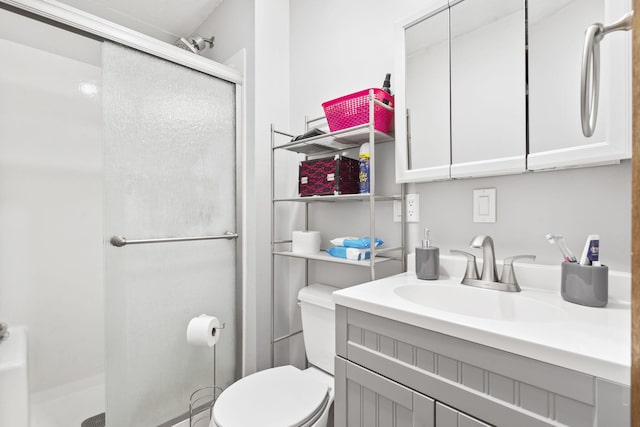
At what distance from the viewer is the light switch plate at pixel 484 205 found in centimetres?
99

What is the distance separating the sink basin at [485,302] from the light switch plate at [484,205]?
0.83 ft

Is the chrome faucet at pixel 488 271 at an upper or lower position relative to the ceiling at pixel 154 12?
lower

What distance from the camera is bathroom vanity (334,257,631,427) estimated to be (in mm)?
499

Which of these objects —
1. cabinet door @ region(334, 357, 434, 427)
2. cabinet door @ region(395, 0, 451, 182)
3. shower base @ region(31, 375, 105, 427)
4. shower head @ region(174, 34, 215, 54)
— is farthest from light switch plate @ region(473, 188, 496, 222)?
shower base @ region(31, 375, 105, 427)

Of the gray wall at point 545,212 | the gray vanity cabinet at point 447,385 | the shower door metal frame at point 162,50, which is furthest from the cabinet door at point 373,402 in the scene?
the shower door metal frame at point 162,50

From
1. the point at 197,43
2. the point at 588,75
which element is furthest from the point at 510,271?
the point at 197,43

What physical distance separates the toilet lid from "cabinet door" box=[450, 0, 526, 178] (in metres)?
0.98

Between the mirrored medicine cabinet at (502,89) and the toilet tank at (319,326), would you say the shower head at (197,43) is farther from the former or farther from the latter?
the toilet tank at (319,326)

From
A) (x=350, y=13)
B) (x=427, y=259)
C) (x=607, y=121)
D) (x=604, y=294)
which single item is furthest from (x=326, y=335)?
(x=350, y=13)

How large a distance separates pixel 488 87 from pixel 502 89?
5cm

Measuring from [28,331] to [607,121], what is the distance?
8.80ft

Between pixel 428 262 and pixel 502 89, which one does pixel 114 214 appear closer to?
pixel 428 262

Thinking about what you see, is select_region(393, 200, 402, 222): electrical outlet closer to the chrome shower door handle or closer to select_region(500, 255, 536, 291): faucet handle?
select_region(500, 255, 536, 291): faucet handle

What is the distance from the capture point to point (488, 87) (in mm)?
998
